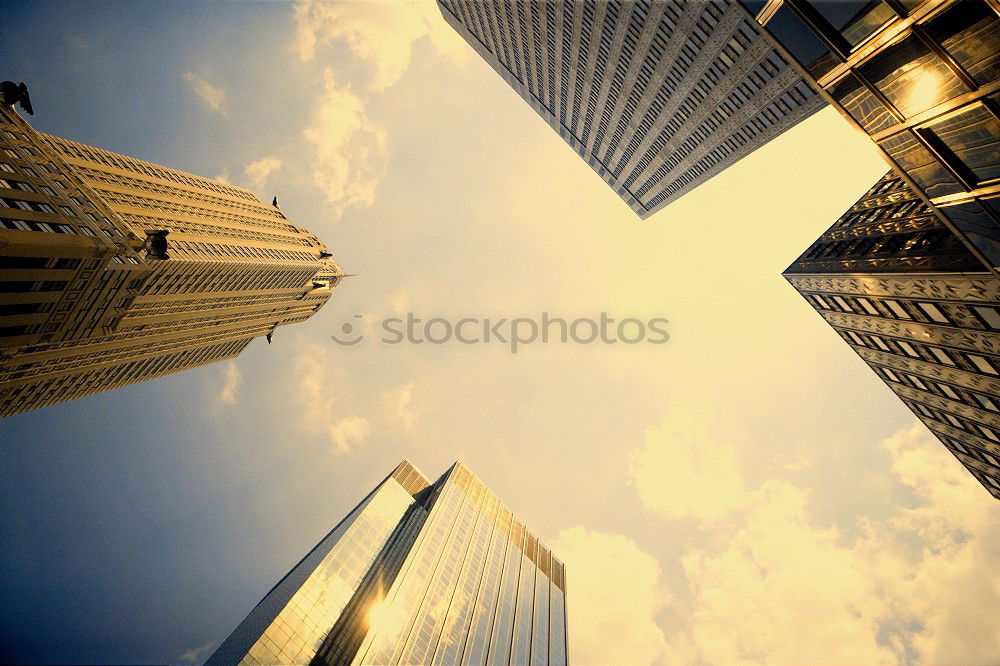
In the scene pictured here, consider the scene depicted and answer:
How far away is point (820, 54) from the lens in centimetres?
1728

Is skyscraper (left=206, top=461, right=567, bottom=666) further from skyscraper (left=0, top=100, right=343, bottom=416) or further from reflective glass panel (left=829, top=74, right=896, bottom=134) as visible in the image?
reflective glass panel (left=829, top=74, right=896, bottom=134)

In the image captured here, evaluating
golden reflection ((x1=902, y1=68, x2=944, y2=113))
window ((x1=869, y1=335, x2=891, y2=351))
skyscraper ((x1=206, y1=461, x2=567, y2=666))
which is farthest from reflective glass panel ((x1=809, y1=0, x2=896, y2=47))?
skyscraper ((x1=206, y1=461, x2=567, y2=666))

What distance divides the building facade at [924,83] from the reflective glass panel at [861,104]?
39mm

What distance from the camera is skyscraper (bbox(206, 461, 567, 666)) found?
55.4m

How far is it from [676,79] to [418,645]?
292ft

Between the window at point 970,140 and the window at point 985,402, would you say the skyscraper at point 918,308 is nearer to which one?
the window at point 985,402

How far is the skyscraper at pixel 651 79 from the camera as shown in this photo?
172 feet

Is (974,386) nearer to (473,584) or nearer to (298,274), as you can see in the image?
(473,584)

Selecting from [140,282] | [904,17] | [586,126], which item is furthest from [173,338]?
[904,17]

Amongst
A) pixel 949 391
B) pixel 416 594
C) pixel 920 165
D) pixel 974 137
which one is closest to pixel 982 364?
pixel 949 391

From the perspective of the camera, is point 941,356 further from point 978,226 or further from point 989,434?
point 978,226

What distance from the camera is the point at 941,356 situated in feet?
113

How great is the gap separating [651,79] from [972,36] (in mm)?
62844

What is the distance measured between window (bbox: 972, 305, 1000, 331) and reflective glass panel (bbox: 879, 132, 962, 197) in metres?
16.6
